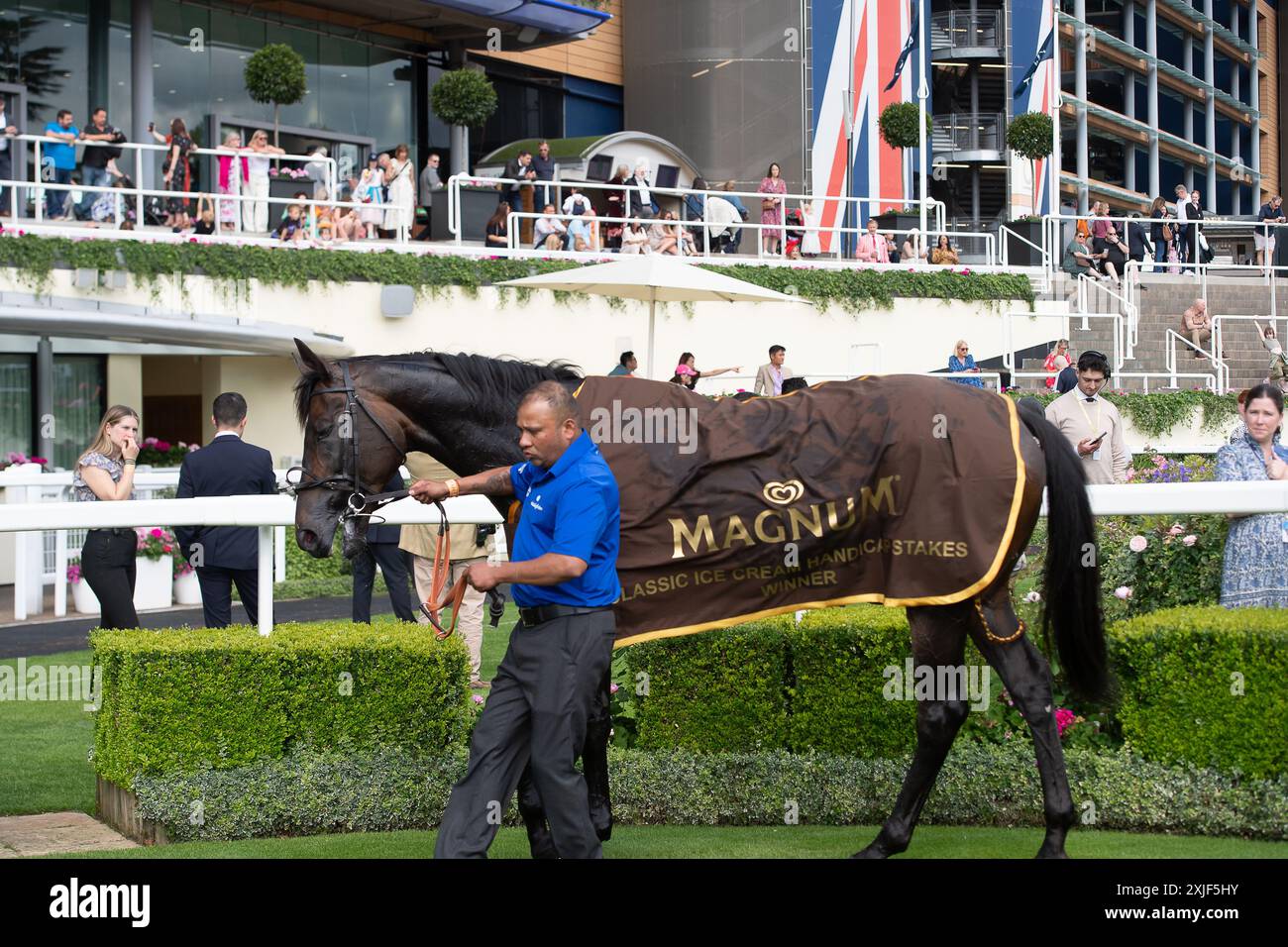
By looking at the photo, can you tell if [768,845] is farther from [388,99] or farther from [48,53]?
[388,99]

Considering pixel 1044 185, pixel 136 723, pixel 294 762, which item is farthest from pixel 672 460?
pixel 1044 185

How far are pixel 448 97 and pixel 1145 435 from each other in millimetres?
10884

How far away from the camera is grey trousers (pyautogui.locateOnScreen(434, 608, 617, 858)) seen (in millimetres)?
4398

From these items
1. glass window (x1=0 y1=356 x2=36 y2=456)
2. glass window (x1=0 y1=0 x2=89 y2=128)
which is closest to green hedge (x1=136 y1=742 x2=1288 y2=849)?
glass window (x1=0 y1=356 x2=36 y2=456)

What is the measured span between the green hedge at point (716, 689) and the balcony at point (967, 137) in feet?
124

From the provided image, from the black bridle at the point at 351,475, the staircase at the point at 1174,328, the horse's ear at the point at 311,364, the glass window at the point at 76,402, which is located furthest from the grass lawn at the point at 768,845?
the staircase at the point at 1174,328

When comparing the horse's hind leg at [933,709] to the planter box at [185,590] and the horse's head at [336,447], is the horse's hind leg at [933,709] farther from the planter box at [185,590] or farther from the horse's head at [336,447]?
the planter box at [185,590]

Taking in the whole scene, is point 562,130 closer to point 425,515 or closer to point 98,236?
point 98,236

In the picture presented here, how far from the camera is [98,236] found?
53.0 ft

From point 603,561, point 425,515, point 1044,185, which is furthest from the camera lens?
point 1044,185

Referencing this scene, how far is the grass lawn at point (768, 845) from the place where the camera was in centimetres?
520

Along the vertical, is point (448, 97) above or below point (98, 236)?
above

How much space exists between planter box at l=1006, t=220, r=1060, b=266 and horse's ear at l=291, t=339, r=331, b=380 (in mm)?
20005
